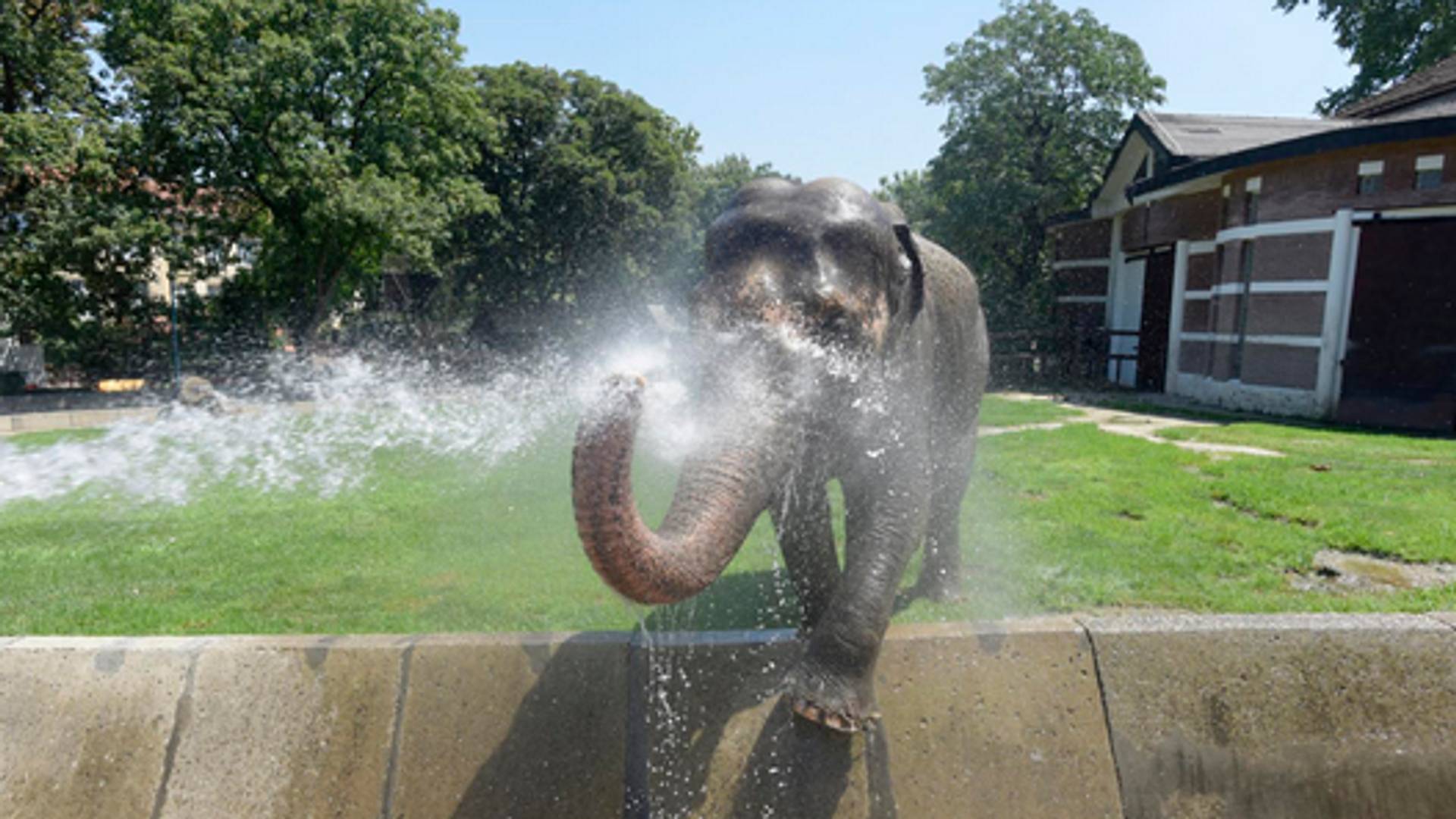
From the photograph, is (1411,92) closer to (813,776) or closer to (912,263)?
(912,263)

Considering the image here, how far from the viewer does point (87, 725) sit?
195 inches

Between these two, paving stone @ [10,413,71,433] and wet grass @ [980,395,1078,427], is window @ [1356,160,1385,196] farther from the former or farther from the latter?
paving stone @ [10,413,71,433]

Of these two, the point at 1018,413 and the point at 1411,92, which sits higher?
the point at 1411,92

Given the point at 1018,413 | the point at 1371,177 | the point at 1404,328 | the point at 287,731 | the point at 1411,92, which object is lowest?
the point at 287,731

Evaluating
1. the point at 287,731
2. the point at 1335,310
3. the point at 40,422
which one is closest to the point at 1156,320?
the point at 1335,310

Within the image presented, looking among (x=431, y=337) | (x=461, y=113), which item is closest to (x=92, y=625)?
(x=461, y=113)

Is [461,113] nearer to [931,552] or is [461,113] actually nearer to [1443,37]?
[931,552]

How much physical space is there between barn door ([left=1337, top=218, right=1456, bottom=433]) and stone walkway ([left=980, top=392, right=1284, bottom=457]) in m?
3.15

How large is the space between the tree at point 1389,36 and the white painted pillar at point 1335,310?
19654mm

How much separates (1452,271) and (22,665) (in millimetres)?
19853

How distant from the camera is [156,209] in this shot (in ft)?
85.1

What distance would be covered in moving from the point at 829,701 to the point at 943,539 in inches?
112

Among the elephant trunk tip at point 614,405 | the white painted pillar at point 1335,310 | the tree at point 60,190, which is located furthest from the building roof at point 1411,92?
the tree at point 60,190

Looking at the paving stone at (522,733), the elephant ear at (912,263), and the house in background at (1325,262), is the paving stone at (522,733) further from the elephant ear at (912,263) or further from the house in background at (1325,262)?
the house in background at (1325,262)
